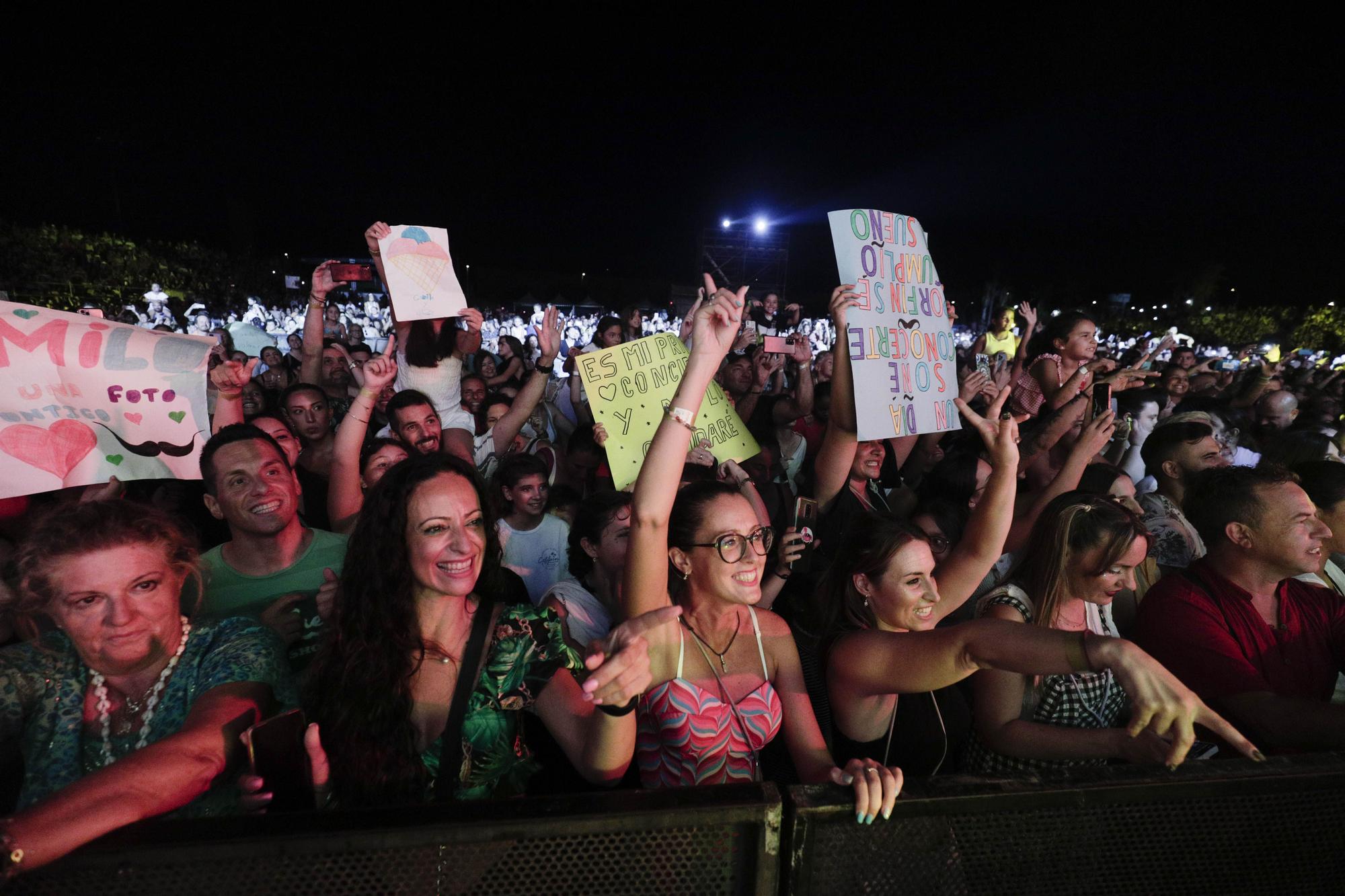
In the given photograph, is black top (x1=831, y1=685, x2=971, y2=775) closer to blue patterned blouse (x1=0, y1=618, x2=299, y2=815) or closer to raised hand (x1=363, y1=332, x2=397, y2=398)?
blue patterned blouse (x1=0, y1=618, x2=299, y2=815)

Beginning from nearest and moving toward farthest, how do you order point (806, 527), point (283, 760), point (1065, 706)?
point (283, 760) < point (1065, 706) < point (806, 527)

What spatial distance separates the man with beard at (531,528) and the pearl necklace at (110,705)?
1.86 m

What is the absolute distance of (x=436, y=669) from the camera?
1.87 m

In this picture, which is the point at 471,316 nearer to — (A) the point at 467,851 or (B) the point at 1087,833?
(A) the point at 467,851

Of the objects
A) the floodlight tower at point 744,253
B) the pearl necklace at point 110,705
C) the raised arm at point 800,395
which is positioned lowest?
the pearl necklace at point 110,705

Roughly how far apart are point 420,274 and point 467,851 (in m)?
3.84

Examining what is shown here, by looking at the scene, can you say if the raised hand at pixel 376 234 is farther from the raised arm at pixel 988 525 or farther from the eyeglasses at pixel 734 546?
the raised arm at pixel 988 525

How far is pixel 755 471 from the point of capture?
490 cm

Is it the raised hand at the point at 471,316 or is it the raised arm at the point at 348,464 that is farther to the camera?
the raised hand at the point at 471,316

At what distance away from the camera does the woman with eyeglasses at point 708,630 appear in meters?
1.97

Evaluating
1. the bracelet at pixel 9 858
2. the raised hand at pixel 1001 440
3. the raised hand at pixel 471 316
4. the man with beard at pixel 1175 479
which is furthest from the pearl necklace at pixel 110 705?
the man with beard at pixel 1175 479

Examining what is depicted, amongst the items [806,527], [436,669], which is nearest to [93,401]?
[436,669]

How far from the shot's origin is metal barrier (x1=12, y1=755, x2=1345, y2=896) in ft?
3.48

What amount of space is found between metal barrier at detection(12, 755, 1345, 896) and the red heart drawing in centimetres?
233
